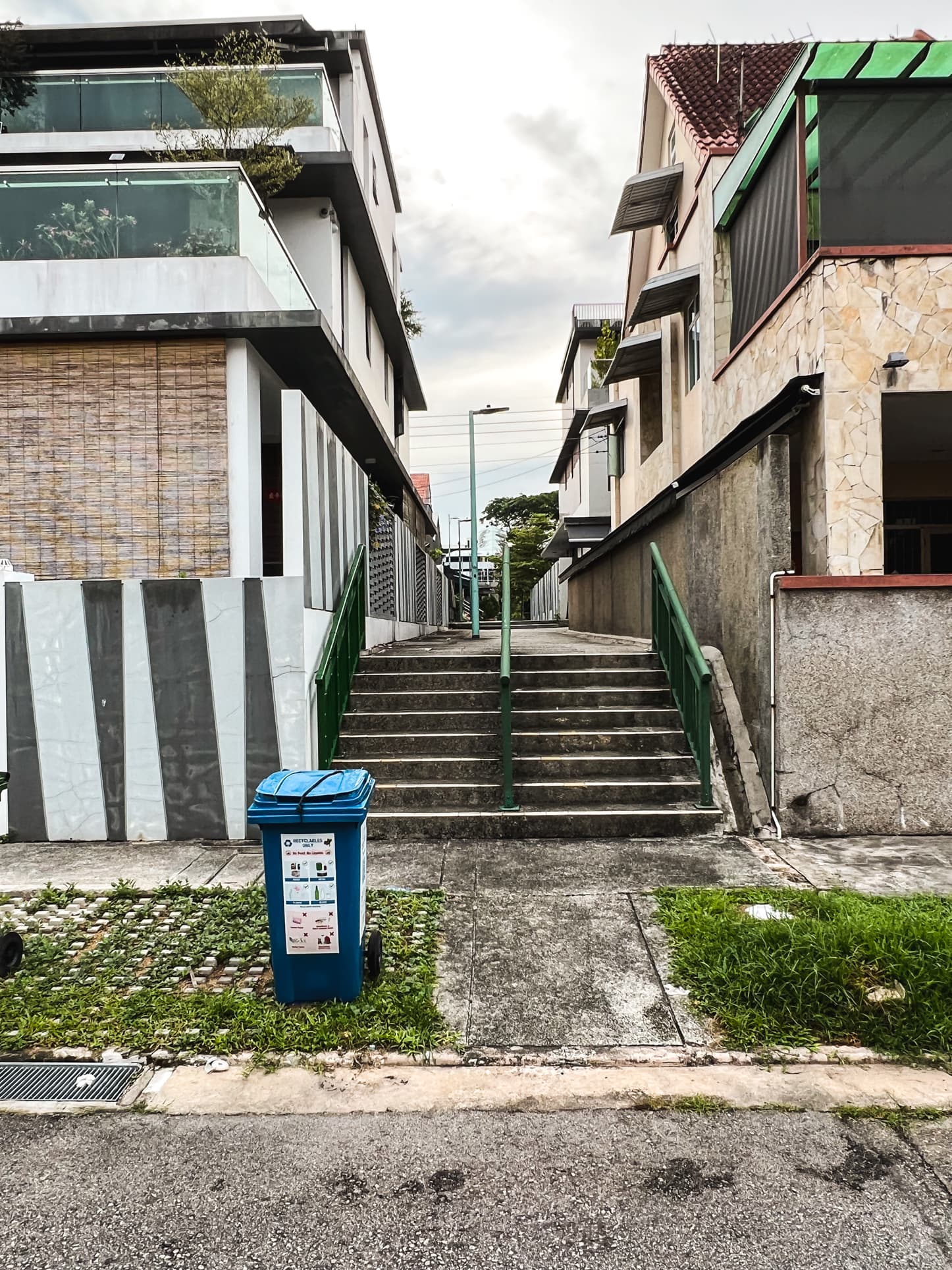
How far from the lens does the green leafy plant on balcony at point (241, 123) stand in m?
10.6

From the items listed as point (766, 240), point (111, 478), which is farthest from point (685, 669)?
point (111, 478)

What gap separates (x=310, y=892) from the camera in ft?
11.8

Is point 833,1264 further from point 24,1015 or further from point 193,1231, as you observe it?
point 24,1015

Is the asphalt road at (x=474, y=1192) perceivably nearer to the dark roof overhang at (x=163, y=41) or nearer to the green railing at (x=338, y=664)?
the green railing at (x=338, y=664)

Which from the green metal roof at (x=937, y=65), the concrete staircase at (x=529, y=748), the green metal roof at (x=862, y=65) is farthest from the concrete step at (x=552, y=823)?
the green metal roof at (x=937, y=65)

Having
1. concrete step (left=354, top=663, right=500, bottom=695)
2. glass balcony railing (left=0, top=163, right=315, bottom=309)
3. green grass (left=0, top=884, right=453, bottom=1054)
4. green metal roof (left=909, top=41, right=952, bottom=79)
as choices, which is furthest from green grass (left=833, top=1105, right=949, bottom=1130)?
glass balcony railing (left=0, top=163, right=315, bottom=309)

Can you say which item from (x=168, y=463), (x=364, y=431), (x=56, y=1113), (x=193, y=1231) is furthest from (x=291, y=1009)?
(x=364, y=431)

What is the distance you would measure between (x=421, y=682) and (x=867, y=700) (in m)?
4.19

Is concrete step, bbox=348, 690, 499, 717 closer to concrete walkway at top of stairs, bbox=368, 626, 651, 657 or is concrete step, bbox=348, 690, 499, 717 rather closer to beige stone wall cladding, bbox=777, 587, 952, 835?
concrete walkway at top of stairs, bbox=368, 626, 651, 657

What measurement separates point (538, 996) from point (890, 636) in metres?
4.32

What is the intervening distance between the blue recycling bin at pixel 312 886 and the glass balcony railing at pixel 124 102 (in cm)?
1202

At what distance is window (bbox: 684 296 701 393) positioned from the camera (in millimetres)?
12109

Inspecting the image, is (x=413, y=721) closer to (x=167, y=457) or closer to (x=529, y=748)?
(x=529, y=748)

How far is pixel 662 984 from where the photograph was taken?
3863 millimetres
